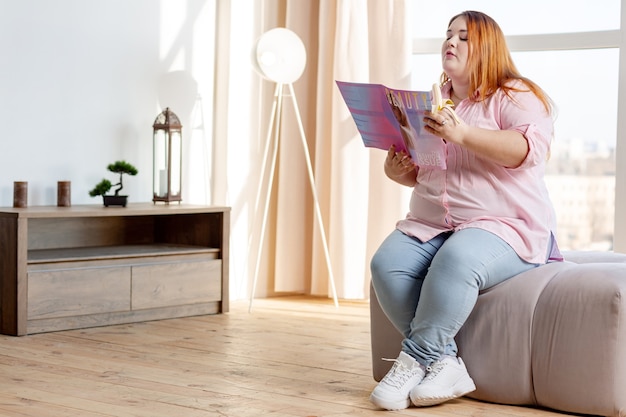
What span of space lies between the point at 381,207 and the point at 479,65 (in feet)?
5.85

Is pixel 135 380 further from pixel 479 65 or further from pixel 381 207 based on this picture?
pixel 381 207

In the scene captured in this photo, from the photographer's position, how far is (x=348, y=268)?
4.16 m

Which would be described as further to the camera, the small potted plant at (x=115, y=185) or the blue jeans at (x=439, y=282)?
the small potted plant at (x=115, y=185)

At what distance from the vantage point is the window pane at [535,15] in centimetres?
384

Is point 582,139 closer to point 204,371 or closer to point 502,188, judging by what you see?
point 502,188

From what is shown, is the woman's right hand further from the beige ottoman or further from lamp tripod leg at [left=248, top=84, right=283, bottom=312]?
lamp tripod leg at [left=248, top=84, right=283, bottom=312]

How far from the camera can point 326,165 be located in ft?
14.1

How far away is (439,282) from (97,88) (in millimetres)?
2043

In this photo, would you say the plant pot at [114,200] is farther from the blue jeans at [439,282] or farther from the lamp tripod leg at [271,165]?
the blue jeans at [439,282]

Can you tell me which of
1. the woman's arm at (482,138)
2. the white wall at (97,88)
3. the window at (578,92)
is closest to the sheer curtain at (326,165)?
the white wall at (97,88)

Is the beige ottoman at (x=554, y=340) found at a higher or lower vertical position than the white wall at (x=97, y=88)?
lower

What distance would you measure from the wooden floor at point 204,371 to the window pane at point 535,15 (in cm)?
144

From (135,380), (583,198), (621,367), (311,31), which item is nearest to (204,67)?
(311,31)

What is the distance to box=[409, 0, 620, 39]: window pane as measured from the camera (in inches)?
151
